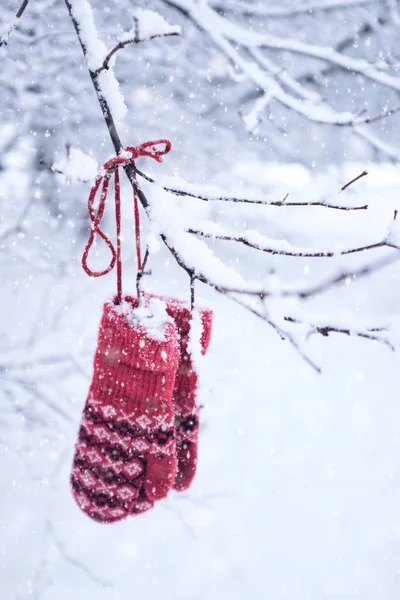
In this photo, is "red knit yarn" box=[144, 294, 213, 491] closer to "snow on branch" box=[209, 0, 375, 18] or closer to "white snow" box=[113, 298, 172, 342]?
"white snow" box=[113, 298, 172, 342]

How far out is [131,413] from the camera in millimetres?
1875

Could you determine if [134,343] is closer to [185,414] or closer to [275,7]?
[185,414]

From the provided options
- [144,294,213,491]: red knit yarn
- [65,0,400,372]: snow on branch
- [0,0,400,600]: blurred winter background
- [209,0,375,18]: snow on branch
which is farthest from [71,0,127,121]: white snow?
[209,0,375,18]: snow on branch

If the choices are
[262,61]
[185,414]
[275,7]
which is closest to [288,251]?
[185,414]

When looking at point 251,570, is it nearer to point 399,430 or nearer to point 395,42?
point 399,430

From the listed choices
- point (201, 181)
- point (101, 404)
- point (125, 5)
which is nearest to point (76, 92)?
point (125, 5)

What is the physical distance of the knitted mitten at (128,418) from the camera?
177 centimetres

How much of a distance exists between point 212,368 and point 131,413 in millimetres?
4495

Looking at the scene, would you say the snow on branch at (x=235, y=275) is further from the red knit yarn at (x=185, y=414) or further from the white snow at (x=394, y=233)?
the red knit yarn at (x=185, y=414)

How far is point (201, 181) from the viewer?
24.3 ft

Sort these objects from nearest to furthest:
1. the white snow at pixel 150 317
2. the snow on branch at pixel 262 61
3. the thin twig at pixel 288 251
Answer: the thin twig at pixel 288 251
the white snow at pixel 150 317
the snow on branch at pixel 262 61

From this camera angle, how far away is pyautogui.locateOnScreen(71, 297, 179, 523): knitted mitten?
5.82ft

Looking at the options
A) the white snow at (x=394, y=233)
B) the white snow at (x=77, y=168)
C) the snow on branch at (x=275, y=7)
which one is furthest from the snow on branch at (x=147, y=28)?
the snow on branch at (x=275, y=7)

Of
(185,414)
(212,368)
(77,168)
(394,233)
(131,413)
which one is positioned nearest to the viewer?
(394,233)
